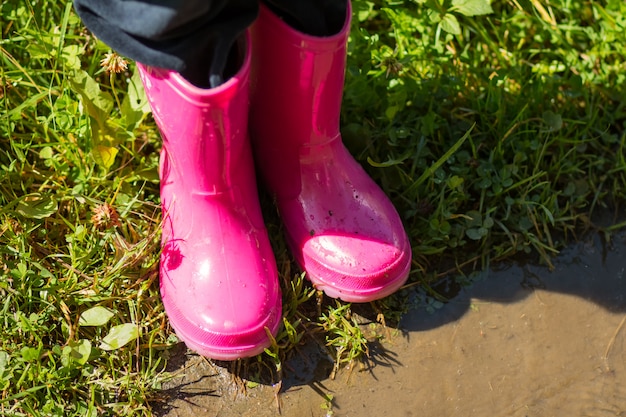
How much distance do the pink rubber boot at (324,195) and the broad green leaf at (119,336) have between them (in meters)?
0.40

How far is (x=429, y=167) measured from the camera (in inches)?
75.8

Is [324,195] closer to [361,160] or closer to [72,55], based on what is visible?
[361,160]

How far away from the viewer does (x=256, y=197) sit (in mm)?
1709

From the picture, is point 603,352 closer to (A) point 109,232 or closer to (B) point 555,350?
(B) point 555,350

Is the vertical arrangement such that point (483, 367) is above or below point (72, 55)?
below

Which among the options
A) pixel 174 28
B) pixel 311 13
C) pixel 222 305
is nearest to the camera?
pixel 174 28

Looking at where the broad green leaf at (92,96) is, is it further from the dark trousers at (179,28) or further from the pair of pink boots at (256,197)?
the dark trousers at (179,28)

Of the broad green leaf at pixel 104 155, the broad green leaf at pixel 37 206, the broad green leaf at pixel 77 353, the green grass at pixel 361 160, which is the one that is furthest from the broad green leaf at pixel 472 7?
the broad green leaf at pixel 77 353

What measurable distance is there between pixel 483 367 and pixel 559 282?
0.32 meters

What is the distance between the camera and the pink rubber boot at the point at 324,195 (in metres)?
1.58

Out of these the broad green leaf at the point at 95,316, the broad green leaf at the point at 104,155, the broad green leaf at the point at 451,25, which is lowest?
the broad green leaf at the point at 95,316

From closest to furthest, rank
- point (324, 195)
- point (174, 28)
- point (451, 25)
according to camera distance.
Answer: point (174, 28)
point (324, 195)
point (451, 25)

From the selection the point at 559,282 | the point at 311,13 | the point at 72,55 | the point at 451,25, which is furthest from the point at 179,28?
the point at 559,282

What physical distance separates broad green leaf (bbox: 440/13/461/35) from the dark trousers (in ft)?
2.34
